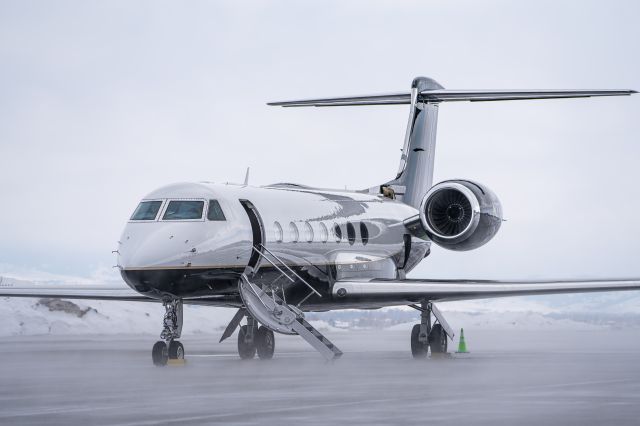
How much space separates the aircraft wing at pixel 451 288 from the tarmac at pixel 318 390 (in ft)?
4.19

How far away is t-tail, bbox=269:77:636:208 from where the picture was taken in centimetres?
2939

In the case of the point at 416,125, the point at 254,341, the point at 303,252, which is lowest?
the point at 254,341

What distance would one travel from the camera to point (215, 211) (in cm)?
2056

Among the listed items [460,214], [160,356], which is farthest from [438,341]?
[160,356]

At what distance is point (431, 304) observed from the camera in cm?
2420

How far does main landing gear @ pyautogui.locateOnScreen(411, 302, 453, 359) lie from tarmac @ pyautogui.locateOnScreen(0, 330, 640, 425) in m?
0.62

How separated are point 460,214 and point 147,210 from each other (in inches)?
298

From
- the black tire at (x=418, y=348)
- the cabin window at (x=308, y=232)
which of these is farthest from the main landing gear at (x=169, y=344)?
the black tire at (x=418, y=348)

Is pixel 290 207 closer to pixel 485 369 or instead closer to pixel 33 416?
pixel 485 369

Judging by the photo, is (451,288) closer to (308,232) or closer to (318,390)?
(308,232)

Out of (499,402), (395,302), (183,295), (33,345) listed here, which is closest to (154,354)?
(183,295)

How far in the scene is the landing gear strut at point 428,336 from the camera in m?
24.1

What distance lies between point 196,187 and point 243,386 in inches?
253

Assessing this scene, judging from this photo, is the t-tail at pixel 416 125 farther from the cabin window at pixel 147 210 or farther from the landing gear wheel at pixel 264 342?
the cabin window at pixel 147 210
